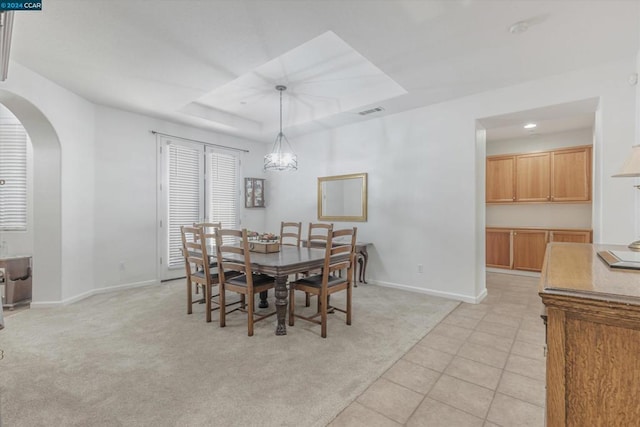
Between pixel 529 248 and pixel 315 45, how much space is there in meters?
5.18

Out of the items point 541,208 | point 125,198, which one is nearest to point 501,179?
point 541,208

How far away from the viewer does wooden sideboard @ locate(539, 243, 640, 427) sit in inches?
31.7

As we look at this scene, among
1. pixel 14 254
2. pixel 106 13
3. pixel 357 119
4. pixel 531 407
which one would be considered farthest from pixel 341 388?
pixel 14 254

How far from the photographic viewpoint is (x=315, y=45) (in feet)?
9.42

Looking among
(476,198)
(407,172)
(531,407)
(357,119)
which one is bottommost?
(531,407)

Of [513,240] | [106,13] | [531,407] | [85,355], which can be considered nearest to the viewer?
[531,407]

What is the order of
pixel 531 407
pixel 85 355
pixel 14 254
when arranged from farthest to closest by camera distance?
pixel 14 254 < pixel 85 355 < pixel 531 407

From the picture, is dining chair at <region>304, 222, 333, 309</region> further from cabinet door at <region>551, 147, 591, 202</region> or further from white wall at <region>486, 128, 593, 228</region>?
cabinet door at <region>551, 147, 591, 202</region>

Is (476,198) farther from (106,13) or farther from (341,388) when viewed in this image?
(106,13)

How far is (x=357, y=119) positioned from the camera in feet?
15.5

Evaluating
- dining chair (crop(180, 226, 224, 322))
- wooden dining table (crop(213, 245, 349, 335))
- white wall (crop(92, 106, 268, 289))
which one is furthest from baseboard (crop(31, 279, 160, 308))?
wooden dining table (crop(213, 245, 349, 335))

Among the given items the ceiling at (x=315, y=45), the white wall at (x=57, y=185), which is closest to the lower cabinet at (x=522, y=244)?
the ceiling at (x=315, y=45)

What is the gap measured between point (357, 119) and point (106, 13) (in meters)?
3.34

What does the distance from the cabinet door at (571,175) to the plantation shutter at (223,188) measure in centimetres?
587
